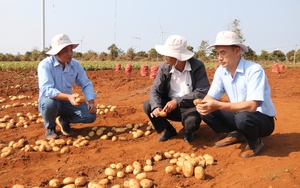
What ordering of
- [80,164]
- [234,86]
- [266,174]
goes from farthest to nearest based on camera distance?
[80,164]
[234,86]
[266,174]

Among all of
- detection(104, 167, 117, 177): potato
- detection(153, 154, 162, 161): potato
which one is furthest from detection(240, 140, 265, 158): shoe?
detection(104, 167, 117, 177): potato

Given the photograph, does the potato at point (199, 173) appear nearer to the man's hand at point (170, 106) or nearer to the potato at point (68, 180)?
the man's hand at point (170, 106)

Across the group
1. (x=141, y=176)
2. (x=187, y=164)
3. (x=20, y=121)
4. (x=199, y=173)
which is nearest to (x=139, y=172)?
(x=141, y=176)

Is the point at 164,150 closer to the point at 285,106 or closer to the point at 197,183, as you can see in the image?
the point at 197,183

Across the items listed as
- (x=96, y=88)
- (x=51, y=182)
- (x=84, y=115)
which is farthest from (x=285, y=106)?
(x=96, y=88)

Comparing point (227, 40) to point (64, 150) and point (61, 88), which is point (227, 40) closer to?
point (64, 150)

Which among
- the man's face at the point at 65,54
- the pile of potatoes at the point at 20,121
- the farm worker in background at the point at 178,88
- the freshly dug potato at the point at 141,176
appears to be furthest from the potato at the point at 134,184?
the pile of potatoes at the point at 20,121

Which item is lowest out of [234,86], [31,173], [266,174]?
[31,173]

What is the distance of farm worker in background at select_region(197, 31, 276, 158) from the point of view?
2625 mm

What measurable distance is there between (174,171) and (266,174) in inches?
32.3

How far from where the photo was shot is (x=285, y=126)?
3.81 m

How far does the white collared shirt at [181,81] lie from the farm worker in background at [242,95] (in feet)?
1.43

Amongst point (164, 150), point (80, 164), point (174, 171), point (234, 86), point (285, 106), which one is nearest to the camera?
point (174, 171)

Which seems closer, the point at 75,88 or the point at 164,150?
the point at 164,150
